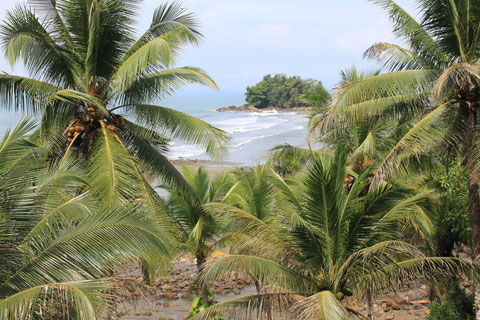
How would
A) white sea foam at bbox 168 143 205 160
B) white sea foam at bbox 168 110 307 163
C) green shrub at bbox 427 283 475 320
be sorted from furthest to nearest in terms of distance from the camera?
white sea foam at bbox 168 110 307 163 → white sea foam at bbox 168 143 205 160 → green shrub at bbox 427 283 475 320

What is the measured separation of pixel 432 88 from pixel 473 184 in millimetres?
2067

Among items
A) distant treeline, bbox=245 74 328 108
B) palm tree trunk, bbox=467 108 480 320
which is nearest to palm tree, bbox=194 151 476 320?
palm tree trunk, bbox=467 108 480 320

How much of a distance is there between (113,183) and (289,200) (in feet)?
10.7

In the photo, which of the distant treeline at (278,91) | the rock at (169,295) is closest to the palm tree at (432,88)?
the rock at (169,295)

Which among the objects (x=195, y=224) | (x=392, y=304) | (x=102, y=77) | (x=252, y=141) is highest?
(x=102, y=77)

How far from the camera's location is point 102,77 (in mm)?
11117

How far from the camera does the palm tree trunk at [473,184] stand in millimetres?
9688

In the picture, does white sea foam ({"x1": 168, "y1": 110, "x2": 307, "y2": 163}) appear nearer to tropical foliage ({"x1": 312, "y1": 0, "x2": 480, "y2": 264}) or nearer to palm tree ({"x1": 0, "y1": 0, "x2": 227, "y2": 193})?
palm tree ({"x1": 0, "y1": 0, "x2": 227, "y2": 193})

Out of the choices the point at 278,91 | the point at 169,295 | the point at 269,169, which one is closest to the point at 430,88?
the point at 269,169

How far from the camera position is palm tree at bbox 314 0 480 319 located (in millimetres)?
9719

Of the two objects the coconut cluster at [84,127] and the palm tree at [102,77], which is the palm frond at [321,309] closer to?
the palm tree at [102,77]

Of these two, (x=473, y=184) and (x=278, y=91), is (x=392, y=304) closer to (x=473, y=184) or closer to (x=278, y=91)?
(x=473, y=184)

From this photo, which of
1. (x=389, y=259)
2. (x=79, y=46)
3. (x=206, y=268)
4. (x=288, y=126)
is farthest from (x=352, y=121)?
(x=288, y=126)

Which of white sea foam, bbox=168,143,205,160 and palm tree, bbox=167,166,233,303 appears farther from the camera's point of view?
white sea foam, bbox=168,143,205,160
